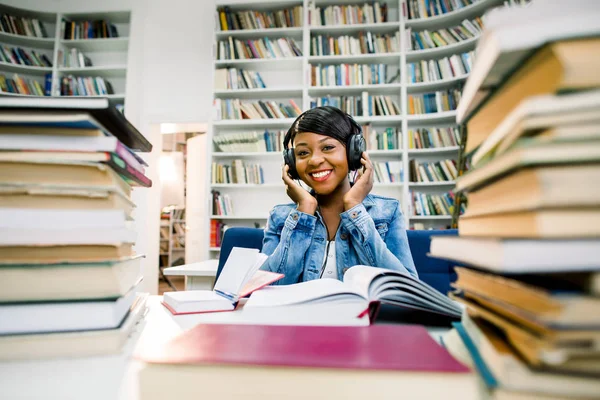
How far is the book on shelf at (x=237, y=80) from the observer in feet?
11.4

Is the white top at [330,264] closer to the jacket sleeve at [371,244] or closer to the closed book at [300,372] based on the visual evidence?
the jacket sleeve at [371,244]

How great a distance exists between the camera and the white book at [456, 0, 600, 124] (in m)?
0.27

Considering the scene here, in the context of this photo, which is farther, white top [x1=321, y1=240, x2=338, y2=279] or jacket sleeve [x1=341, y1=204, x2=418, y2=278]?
white top [x1=321, y1=240, x2=338, y2=279]

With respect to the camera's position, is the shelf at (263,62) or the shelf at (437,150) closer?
the shelf at (437,150)

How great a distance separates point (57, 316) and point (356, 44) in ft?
11.4

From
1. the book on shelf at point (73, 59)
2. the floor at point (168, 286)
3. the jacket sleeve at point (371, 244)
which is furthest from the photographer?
the floor at point (168, 286)

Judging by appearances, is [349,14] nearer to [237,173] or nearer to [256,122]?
[256,122]

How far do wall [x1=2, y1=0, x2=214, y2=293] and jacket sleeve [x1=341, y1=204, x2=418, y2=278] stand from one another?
2.94 m

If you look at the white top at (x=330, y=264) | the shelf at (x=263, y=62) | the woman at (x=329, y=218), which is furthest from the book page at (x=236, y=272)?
the shelf at (x=263, y=62)

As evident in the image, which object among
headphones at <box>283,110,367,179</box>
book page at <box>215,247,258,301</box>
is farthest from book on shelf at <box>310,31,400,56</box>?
book page at <box>215,247,258,301</box>

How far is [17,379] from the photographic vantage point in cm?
40

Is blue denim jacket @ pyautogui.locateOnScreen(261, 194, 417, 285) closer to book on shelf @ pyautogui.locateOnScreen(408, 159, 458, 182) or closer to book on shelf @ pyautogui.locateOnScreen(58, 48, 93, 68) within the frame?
book on shelf @ pyautogui.locateOnScreen(408, 159, 458, 182)

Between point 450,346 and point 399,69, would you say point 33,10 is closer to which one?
point 399,69

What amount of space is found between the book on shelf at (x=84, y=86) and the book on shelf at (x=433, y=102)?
130 inches
